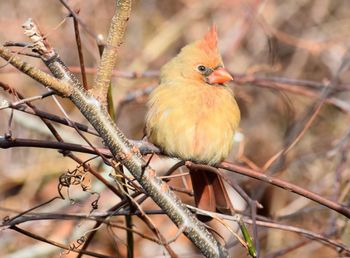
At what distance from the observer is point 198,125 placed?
7.07ft

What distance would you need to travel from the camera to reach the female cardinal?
2133mm

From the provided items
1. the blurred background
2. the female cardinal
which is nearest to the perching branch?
the female cardinal

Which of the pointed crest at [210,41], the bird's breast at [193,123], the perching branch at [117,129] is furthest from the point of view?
the pointed crest at [210,41]

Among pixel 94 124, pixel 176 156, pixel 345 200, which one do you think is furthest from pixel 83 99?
pixel 345 200

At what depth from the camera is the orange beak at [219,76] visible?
2.36 m

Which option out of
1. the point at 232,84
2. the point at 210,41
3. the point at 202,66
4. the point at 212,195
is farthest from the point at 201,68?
the point at 232,84

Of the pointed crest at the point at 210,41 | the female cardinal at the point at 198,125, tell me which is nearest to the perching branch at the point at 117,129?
the female cardinal at the point at 198,125

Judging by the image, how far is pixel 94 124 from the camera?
1425 millimetres

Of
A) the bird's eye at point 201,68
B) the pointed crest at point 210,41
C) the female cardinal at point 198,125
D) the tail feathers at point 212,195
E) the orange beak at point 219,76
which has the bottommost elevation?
the tail feathers at point 212,195

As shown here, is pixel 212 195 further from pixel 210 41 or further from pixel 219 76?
pixel 210 41

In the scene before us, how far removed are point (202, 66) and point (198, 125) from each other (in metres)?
0.36

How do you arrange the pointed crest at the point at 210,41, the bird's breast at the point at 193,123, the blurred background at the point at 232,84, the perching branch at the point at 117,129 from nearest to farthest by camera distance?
the perching branch at the point at 117,129 → the bird's breast at the point at 193,123 → the pointed crest at the point at 210,41 → the blurred background at the point at 232,84

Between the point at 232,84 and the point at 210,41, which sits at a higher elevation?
the point at 232,84

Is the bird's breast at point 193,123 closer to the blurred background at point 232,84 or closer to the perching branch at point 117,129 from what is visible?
the perching branch at point 117,129
